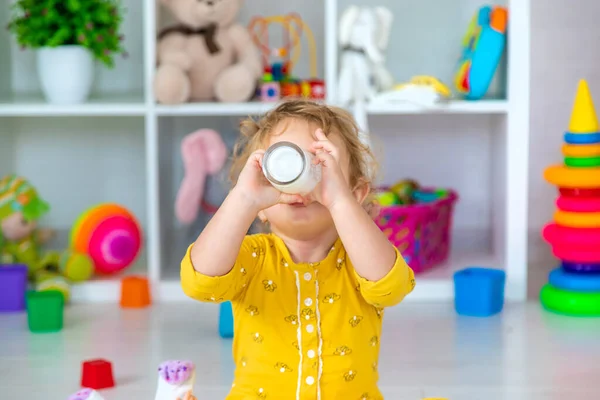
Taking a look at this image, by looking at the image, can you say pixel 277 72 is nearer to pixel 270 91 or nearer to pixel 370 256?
pixel 270 91

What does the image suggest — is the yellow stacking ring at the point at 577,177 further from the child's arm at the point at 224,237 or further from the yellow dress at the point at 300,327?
the child's arm at the point at 224,237

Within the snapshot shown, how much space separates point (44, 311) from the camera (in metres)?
1.73

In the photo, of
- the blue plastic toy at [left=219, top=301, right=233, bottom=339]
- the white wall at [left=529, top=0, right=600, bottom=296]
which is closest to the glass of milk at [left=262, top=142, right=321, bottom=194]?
the blue plastic toy at [left=219, top=301, right=233, bottom=339]

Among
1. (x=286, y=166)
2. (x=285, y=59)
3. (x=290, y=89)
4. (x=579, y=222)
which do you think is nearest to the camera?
(x=286, y=166)

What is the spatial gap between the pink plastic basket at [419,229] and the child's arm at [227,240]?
3.17 ft

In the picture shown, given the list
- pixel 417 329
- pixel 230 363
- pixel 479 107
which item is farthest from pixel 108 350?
pixel 479 107

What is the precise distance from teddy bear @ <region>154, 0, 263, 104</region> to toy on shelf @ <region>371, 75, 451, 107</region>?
0.29 meters

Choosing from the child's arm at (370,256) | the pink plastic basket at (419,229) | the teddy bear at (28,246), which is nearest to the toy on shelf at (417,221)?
the pink plastic basket at (419,229)

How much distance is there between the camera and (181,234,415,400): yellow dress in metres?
1.02

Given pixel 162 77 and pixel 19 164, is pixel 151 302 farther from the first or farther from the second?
pixel 19 164

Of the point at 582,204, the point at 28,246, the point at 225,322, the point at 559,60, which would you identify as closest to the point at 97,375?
the point at 225,322

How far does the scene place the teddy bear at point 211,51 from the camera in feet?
6.55

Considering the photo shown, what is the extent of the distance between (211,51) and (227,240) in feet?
4.00

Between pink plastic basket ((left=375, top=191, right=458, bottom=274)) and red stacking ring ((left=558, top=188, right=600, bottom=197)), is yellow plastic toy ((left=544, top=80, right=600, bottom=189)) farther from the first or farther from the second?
pink plastic basket ((left=375, top=191, right=458, bottom=274))
